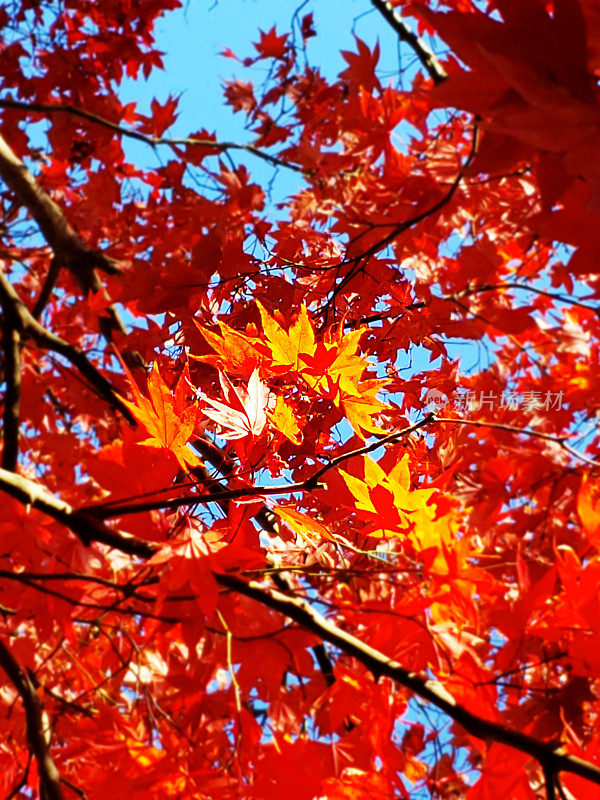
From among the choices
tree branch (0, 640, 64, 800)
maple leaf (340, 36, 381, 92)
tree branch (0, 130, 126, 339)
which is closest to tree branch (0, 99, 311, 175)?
tree branch (0, 130, 126, 339)

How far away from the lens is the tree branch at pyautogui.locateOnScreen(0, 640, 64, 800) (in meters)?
1.07

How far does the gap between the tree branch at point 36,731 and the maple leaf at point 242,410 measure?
2.28ft

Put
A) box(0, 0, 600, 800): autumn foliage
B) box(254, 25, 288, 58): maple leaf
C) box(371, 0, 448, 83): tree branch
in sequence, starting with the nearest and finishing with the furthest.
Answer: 1. box(0, 0, 600, 800): autumn foliage
2. box(371, 0, 448, 83): tree branch
3. box(254, 25, 288, 58): maple leaf

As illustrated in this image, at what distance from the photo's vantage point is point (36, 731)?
1130 mm

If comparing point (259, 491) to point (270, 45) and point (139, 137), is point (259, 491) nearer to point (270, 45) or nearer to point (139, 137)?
point (139, 137)

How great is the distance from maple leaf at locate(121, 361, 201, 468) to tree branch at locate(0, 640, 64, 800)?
642mm

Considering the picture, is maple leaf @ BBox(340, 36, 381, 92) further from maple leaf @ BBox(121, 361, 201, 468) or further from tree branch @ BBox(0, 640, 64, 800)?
tree branch @ BBox(0, 640, 64, 800)

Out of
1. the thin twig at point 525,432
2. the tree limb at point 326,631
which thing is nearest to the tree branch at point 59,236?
the tree limb at point 326,631

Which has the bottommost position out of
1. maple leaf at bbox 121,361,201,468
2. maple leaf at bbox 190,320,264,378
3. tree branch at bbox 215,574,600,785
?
tree branch at bbox 215,574,600,785

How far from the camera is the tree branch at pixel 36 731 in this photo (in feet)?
3.50

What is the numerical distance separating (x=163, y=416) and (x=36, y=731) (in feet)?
2.54

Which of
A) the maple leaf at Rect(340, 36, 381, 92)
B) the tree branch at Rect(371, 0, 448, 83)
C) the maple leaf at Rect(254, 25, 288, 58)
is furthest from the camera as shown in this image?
the maple leaf at Rect(254, 25, 288, 58)

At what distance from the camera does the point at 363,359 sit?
69cm

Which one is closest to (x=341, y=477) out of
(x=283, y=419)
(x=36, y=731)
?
(x=283, y=419)
